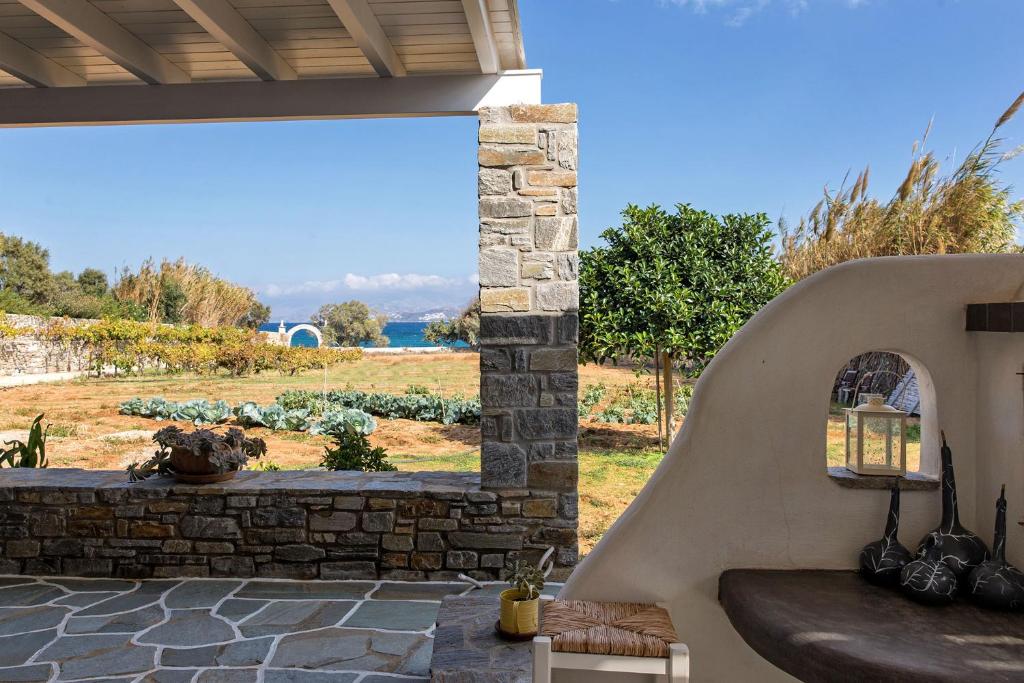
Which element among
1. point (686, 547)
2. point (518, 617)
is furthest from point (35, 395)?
point (686, 547)

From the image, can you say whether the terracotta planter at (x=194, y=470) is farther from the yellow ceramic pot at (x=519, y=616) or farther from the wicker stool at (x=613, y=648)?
the wicker stool at (x=613, y=648)

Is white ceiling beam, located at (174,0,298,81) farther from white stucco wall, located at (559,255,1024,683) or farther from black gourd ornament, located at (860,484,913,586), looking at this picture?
black gourd ornament, located at (860,484,913,586)

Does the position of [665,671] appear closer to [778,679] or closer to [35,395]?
[778,679]

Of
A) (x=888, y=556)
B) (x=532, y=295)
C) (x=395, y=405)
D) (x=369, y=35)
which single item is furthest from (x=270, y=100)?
(x=395, y=405)

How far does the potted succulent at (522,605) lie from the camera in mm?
Answer: 2334

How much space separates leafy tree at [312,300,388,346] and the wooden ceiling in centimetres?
840

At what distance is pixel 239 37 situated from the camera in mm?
2875

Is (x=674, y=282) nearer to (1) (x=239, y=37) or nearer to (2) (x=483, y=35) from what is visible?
(2) (x=483, y=35)

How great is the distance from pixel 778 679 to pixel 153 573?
9.93 ft

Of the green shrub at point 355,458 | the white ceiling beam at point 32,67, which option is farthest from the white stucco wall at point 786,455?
the white ceiling beam at point 32,67

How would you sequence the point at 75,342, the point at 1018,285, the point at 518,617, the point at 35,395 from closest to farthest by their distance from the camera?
the point at 1018,285
the point at 518,617
the point at 35,395
the point at 75,342

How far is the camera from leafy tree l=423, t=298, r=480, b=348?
29.5 feet

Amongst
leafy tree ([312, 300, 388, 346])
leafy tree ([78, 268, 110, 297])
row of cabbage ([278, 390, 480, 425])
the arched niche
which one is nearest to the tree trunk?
the arched niche

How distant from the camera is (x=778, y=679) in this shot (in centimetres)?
160
